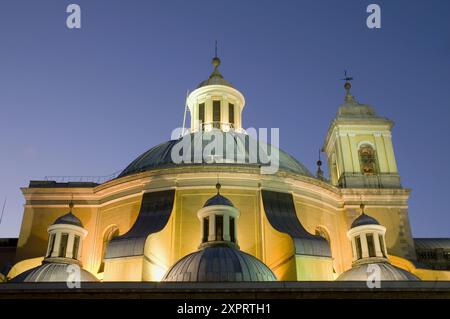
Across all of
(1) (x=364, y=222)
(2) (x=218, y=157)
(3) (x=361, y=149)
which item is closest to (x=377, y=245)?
(1) (x=364, y=222)

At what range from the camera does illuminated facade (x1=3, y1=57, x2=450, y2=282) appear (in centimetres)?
1809

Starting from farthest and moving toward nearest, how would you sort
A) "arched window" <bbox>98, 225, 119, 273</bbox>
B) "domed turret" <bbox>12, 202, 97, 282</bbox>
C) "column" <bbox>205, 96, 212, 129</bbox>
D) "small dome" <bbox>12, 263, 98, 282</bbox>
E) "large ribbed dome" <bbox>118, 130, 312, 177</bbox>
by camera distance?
1. "column" <bbox>205, 96, 212, 129</bbox>
2. "large ribbed dome" <bbox>118, 130, 312, 177</bbox>
3. "arched window" <bbox>98, 225, 119, 273</bbox>
4. "domed turret" <bbox>12, 202, 97, 282</bbox>
5. "small dome" <bbox>12, 263, 98, 282</bbox>

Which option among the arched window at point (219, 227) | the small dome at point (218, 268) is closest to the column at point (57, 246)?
the small dome at point (218, 268)

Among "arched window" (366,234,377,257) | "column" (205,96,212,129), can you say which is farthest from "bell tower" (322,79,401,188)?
"column" (205,96,212,129)

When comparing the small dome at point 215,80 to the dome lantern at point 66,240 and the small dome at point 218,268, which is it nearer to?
the dome lantern at point 66,240

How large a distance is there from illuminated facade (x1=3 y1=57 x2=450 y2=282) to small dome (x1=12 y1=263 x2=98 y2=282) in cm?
89

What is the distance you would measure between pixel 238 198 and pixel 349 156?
342 inches

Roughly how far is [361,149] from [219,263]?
48.4 feet

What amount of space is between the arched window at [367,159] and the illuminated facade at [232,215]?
0.06m

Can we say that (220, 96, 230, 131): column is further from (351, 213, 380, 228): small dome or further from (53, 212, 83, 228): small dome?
(53, 212, 83, 228): small dome

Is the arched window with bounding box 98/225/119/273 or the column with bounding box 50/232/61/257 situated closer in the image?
the column with bounding box 50/232/61/257

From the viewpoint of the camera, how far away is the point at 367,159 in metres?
27.1

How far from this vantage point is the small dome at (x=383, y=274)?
54.4ft
